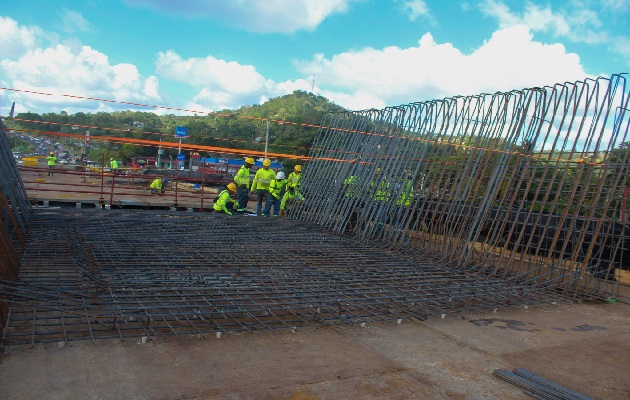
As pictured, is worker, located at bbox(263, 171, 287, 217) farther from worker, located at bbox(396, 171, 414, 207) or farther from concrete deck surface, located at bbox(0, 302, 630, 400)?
concrete deck surface, located at bbox(0, 302, 630, 400)

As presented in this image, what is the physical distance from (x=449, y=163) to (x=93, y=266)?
19.4ft

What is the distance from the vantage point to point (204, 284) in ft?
17.5

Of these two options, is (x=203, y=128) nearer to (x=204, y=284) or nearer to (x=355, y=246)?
(x=355, y=246)

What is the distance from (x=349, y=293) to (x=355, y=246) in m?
3.20

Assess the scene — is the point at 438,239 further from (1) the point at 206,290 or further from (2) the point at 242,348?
(2) the point at 242,348

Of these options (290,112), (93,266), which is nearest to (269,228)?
(93,266)

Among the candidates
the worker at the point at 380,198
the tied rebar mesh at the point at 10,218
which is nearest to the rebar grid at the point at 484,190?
the worker at the point at 380,198

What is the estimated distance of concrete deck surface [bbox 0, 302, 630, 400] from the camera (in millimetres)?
3320

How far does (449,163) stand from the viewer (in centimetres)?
886

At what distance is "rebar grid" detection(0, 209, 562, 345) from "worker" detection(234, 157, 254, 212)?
307 cm

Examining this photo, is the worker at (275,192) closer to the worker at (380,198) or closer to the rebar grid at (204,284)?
the worker at (380,198)

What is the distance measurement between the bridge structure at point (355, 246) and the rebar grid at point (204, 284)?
0.07 ft

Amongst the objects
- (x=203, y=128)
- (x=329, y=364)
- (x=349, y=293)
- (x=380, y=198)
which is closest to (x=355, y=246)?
(x=380, y=198)

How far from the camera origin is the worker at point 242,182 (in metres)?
12.0
